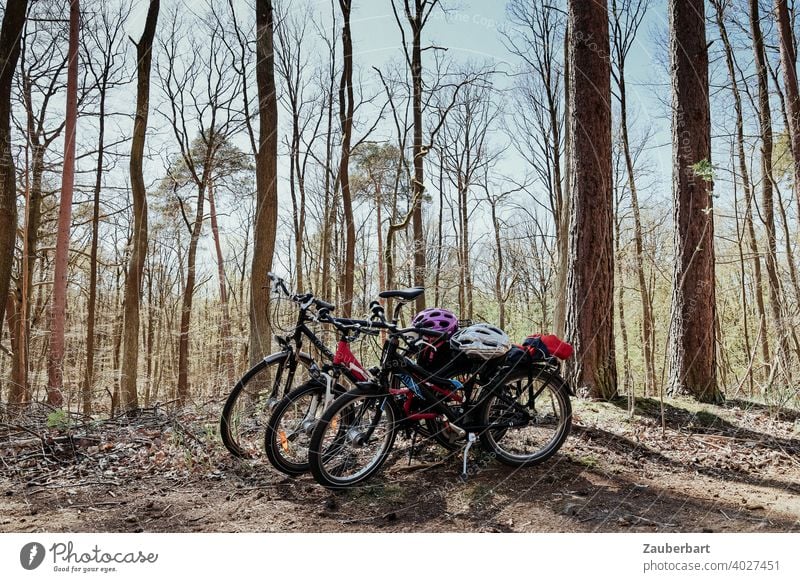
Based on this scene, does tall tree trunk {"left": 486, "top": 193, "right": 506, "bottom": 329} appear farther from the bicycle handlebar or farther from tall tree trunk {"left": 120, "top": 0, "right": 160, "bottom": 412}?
tall tree trunk {"left": 120, "top": 0, "right": 160, "bottom": 412}

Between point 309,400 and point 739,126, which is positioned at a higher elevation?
point 739,126

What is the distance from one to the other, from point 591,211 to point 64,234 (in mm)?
3485

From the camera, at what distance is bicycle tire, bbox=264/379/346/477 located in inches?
99.3

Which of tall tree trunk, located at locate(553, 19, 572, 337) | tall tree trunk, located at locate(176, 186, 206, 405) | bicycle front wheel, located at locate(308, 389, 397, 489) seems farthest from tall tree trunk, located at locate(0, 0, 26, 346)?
tall tree trunk, located at locate(553, 19, 572, 337)

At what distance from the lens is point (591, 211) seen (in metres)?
3.77

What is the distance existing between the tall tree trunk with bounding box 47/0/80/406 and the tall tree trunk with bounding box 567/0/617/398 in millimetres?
3339

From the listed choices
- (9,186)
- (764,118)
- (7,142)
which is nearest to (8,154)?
(7,142)

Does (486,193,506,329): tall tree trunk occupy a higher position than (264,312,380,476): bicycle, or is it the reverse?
(486,193,506,329): tall tree trunk

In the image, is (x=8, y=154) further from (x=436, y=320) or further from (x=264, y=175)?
(x=436, y=320)

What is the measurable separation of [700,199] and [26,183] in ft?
16.9

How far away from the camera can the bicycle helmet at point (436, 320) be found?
111 inches

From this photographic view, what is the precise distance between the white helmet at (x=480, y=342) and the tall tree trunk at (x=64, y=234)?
253 cm

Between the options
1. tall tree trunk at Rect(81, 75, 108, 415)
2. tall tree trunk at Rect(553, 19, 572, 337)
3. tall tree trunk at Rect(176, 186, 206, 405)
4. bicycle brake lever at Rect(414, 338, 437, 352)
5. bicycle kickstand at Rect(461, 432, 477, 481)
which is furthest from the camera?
tall tree trunk at Rect(176, 186, 206, 405)

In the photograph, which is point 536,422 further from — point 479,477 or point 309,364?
point 309,364
